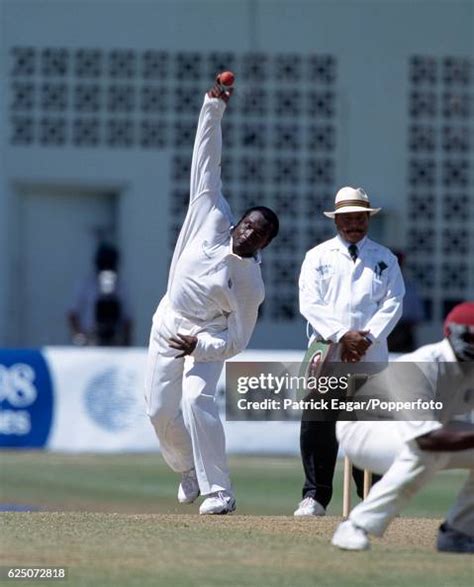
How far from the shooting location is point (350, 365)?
10844 millimetres

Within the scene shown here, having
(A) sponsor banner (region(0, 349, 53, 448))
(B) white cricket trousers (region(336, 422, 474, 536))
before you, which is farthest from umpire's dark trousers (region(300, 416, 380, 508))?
(A) sponsor banner (region(0, 349, 53, 448))

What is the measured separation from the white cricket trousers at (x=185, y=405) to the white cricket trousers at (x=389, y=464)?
6.93 ft

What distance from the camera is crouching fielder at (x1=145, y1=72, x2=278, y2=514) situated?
35.1 feet

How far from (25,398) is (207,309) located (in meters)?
8.68

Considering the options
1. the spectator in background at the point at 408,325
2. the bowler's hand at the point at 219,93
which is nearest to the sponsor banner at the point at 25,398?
the spectator in background at the point at 408,325

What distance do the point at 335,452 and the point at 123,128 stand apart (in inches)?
439

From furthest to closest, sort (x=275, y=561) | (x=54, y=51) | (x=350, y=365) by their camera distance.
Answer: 1. (x=54, y=51)
2. (x=350, y=365)
3. (x=275, y=561)

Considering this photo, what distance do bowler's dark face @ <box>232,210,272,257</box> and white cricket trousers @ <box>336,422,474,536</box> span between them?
2.18 meters

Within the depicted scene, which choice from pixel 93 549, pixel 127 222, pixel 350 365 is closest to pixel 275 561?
pixel 93 549

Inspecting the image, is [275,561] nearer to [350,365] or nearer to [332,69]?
[350,365]

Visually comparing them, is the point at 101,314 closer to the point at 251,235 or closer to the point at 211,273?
the point at 211,273

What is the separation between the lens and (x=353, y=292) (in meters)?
11.0

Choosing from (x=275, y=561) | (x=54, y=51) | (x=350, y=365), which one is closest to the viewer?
(x=275, y=561)

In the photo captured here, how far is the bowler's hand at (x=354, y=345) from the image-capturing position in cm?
1070
